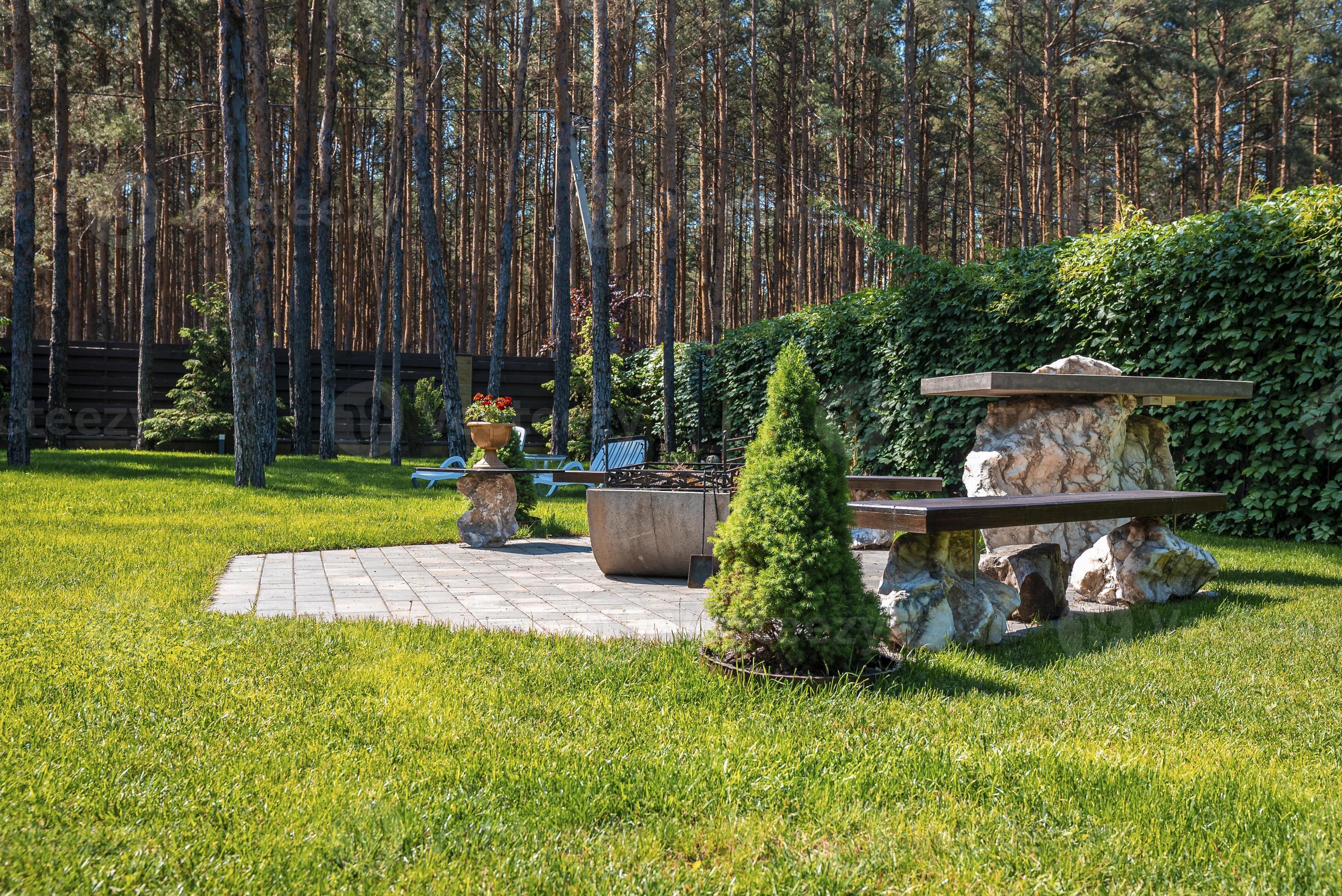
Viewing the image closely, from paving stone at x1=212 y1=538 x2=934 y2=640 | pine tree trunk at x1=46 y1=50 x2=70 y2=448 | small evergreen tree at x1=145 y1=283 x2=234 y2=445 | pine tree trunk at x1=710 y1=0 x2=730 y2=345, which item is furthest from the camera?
pine tree trunk at x1=710 y1=0 x2=730 y2=345

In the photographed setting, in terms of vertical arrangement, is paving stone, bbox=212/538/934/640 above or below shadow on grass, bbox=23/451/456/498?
below

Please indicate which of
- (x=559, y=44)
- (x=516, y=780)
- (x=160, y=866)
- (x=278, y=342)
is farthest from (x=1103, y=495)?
(x=278, y=342)

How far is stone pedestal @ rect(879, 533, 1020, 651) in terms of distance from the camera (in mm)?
4238

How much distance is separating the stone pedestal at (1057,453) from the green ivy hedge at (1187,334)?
186 cm

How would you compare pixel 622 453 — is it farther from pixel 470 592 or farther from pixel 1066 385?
pixel 1066 385

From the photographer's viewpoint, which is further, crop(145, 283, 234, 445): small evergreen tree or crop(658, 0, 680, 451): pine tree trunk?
crop(145, 283, 234, 445): small evergreen tree

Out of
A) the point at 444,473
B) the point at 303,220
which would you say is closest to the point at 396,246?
the point at 303,220

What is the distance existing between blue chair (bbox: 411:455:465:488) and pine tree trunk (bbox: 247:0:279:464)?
2992 millimetres

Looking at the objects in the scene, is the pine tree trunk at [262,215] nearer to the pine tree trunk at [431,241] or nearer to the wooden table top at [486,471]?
the pine tree trunk at [431,241]

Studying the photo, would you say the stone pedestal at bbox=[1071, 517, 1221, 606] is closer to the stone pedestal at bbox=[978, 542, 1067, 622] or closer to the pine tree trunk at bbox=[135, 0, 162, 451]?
the stone pedestal at bbox=[978, 542, 1067, 622]

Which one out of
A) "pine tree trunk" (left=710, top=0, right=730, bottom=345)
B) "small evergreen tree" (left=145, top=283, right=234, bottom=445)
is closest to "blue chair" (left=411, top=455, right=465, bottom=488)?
"small evergreen tree" (left=145, top=283, right=234, bottom=445)

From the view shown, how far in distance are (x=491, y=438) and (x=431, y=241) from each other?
752 cm

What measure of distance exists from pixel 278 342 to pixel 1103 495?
32.7 metres

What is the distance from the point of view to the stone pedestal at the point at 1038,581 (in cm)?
513
